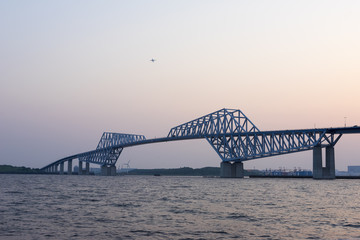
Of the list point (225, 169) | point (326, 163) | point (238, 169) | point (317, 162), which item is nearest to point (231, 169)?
point (238, 169)

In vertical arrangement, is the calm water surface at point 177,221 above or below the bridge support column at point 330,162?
below

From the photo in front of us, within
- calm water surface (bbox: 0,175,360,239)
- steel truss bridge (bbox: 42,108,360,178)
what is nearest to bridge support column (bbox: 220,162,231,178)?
steel truss bridge (bbox: 42,108,360,178)

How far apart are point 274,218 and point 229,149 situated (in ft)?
389

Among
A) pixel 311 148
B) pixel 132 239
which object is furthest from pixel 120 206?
pixel 311 148

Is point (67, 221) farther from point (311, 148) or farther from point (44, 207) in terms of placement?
point (311, 148)

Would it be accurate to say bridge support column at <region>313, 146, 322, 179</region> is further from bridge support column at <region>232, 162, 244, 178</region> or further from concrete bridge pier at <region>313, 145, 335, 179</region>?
bridge support column at <region>232, 162, 244, 178</region>

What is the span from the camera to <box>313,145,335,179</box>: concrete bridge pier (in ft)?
403

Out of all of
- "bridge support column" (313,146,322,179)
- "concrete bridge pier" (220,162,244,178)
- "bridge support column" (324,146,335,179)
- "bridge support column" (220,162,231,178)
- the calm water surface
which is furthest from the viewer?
"concrete bridge pier" (220,162,244,178)

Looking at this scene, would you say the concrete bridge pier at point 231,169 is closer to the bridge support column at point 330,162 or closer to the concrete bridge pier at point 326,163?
the concrete bridge pier at point 326,163

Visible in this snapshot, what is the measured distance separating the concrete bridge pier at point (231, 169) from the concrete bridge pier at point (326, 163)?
3283 cm

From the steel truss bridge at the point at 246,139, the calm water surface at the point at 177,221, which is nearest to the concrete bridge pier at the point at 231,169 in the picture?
the steel truss bridge at the point at 246,139

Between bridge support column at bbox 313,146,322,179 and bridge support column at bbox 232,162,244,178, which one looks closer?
bridge support column at bbox 313,146,322,179

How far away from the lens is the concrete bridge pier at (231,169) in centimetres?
15138

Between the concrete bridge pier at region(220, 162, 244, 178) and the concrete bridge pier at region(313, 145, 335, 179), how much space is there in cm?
3283
